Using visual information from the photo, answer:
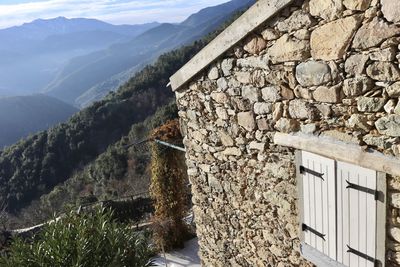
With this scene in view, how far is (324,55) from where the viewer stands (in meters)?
2.87

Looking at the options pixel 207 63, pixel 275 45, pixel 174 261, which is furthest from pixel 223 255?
pixel 174 261

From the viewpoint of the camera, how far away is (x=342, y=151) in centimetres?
291

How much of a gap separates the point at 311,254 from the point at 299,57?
1773 mm

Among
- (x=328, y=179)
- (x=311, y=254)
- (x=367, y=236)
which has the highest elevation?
(x=328, y=179)

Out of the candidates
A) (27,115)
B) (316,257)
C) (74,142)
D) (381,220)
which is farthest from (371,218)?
(27,115)

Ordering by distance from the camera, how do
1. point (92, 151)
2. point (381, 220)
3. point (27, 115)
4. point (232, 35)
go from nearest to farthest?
1. point (381, 220)
2. point (232, 35)
3. point (92, 151)
4. point (27, 115)

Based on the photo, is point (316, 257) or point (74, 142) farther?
point (74, 142)

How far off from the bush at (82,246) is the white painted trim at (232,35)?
77.3 inches

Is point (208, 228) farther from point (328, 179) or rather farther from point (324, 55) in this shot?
point (324, 55)

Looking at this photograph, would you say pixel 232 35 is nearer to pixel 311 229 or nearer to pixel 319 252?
pixel 311 229

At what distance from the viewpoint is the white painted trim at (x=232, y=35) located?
318cm

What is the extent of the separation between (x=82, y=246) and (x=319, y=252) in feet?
8.27

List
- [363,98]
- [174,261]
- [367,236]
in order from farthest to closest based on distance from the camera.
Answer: [174,261] < [367,236] < [363,98]

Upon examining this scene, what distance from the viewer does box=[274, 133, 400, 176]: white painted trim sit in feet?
8.65
